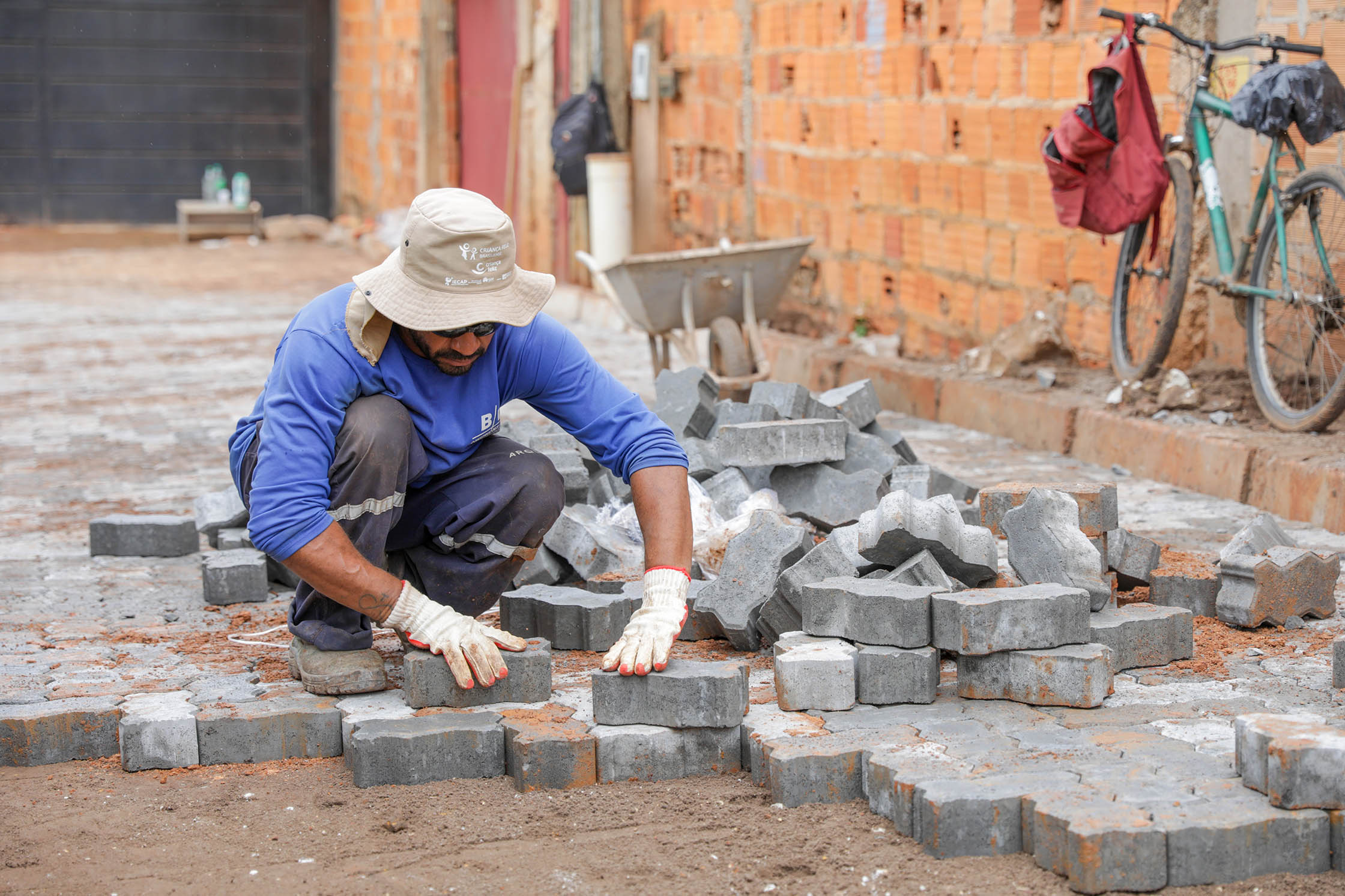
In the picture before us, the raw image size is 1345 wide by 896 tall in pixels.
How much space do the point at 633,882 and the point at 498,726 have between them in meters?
0.60

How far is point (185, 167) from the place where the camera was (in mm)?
18953

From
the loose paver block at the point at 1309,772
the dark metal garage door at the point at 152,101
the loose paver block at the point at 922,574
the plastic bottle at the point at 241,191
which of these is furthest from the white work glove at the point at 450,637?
the dark metal garage door at the point at 152,101

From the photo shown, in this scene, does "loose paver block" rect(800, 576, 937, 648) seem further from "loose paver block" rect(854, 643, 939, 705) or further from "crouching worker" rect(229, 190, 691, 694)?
"crouching worker" rect(229, 190, 691, 694)

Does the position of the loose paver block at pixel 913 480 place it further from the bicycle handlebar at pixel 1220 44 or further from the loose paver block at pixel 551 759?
the bicycle handlebar at pixel 1220 44

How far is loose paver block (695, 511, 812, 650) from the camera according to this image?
3.56 m

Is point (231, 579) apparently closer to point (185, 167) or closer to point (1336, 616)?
point (1336, 616)

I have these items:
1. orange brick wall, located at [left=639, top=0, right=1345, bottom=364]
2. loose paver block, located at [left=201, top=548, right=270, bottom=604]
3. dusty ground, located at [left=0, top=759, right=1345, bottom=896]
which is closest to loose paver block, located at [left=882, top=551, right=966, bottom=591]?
dusty ground, located at [left=0, top=759, right=1345, bottom=896]

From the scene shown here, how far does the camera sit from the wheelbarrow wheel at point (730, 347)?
704 cm

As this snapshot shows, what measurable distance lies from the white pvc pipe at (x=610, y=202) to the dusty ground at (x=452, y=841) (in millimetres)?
7530

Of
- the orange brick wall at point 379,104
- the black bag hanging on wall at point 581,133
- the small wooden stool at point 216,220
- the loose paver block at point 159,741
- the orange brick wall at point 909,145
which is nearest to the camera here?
the loose paver block at point 159,741

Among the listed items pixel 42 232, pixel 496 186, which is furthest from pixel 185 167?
pixel 496 186

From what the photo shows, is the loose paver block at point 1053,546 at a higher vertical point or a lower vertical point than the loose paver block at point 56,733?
higher

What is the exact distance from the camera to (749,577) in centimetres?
360

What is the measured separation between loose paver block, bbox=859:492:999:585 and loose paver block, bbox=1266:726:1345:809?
3.44ft
